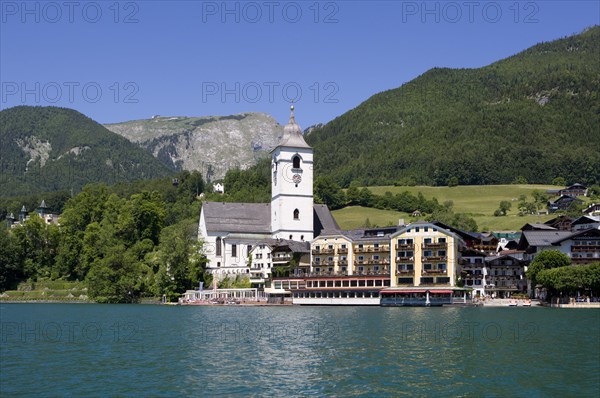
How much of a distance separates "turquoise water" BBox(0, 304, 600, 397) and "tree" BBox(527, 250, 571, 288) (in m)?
33.6

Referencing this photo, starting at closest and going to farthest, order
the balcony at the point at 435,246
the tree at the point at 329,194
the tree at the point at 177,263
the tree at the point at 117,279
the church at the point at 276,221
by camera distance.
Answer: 1. the balcony at the point at 435,246
2. the tree at the point at 177,263
3. the tree at the point at 117,279
4. the church at the point at 276,221
5. the tree at the point at 329,194

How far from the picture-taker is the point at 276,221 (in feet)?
432

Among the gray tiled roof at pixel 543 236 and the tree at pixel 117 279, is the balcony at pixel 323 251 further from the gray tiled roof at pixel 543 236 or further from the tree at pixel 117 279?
the gray tiled roof at pixel 543 236

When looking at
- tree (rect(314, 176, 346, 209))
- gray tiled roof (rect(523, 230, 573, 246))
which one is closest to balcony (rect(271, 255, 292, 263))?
gray tiled roof (rect(523, 230, 573, 246))

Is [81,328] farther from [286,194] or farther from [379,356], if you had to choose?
[286,194]

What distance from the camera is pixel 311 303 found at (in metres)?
115

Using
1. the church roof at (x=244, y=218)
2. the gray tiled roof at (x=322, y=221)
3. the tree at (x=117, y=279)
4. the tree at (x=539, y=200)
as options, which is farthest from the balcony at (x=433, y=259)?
the tree at (x=539, y=200)

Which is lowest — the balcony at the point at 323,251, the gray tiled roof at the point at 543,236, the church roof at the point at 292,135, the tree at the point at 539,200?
the balcony at the point at 323,251

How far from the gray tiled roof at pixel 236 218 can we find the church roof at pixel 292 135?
1278 centimetres

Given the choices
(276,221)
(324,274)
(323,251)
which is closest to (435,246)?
(324,274)

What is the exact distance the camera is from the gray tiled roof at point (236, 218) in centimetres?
13188

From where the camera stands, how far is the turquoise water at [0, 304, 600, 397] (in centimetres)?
3488

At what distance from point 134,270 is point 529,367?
87.1m

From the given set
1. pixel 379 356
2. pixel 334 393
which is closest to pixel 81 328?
pixel 379 356
